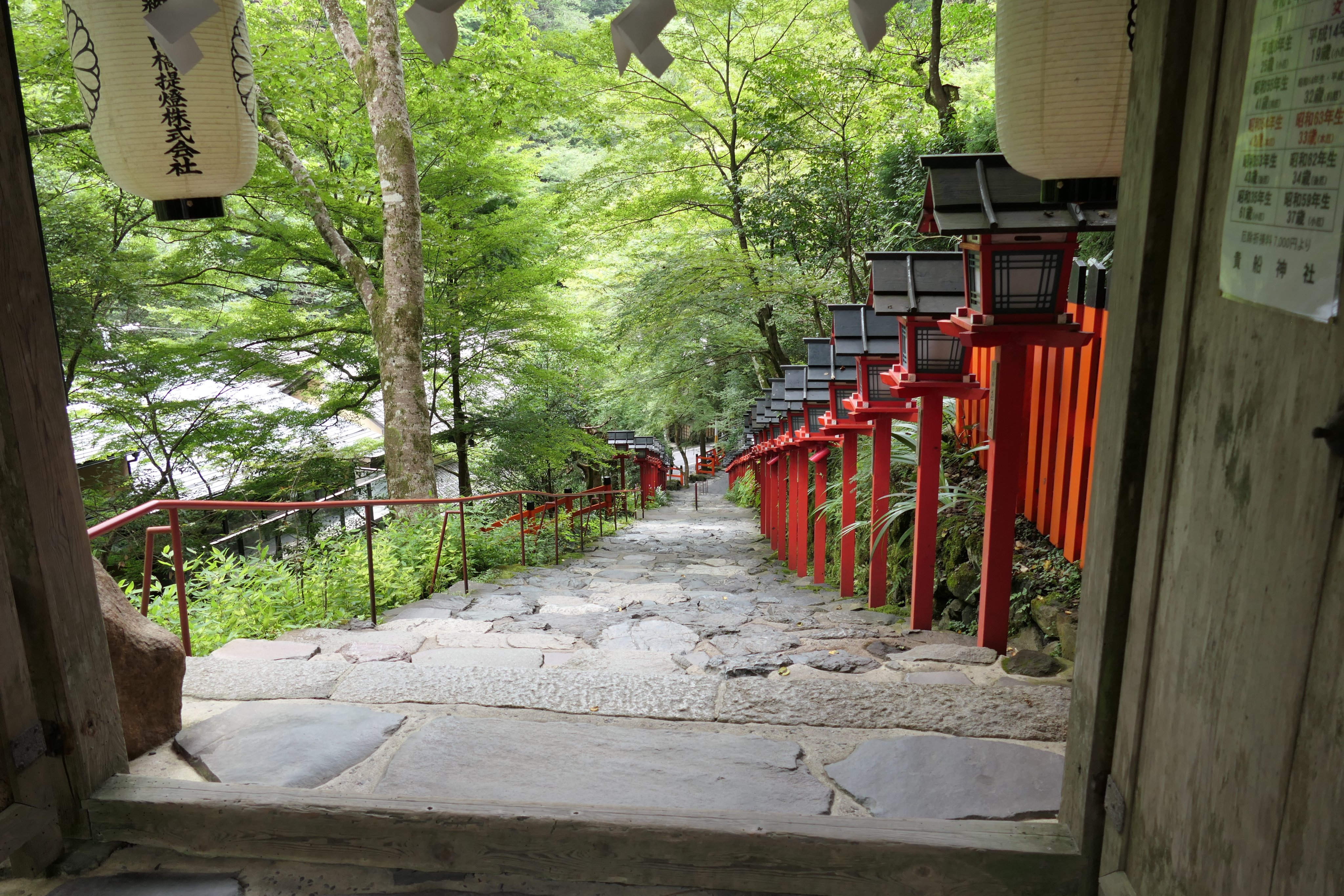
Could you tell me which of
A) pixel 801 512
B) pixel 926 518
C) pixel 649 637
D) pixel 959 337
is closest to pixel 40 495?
pixel 649 637

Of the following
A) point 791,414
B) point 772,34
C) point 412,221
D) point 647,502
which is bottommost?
point 647,502

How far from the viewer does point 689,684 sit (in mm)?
3020

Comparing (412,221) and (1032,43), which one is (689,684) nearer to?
(1032,43)

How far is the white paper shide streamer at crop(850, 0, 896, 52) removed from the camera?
197 cm

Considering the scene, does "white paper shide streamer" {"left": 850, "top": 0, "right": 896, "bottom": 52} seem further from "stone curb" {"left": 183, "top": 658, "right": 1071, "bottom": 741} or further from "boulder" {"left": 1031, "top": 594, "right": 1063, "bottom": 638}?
"boulder" {"left": 1031, "top": 594, "right": 1063, "bottom": 638}

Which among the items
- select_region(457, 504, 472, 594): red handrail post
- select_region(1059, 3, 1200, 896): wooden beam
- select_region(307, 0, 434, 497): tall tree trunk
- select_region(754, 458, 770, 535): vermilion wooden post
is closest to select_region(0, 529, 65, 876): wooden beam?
select_region(1059, 3, 1200, 896): wooden beam

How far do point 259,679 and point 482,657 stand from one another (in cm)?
108

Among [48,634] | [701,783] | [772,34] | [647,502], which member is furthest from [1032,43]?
[647,502]

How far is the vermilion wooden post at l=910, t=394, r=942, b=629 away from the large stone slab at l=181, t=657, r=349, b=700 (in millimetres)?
3084

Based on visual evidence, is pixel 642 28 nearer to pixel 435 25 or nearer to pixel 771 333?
pixel 435 25

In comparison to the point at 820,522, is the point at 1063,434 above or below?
above

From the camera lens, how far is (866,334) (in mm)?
5891

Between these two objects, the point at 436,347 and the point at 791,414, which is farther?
the point at 436,347

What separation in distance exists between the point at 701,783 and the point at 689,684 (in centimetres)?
86
